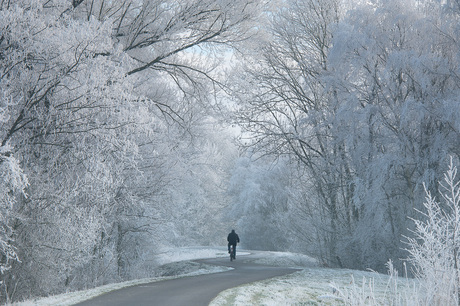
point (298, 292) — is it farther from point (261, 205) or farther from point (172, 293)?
point (261, 205)

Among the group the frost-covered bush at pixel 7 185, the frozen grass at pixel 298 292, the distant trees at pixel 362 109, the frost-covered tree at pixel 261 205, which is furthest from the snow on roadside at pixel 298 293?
the frost-covered tree at pixel 261 205

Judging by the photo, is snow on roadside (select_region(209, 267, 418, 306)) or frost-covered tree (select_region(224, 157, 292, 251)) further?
frost-covered tree (select_region(224, 157, 292, 251))

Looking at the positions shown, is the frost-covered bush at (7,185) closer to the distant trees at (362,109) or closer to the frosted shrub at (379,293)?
the frosted shrub at (379,293)

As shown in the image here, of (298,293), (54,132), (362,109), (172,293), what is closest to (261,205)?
(362,109)

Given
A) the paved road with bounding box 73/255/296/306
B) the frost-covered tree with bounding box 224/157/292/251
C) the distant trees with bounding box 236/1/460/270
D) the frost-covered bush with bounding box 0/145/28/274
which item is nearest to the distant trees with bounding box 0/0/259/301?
the frost-covered bush with bounding box 0/145/28/274

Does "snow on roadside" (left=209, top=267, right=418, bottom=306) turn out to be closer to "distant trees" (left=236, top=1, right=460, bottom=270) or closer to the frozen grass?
the frozen grass

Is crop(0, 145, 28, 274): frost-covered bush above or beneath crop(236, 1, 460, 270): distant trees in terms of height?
beneath

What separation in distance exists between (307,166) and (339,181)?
2.61m

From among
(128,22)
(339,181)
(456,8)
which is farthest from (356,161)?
(128,22)

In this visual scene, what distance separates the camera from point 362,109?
58.6 feet

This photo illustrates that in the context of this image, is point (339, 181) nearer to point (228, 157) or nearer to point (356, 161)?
point (356, 161)

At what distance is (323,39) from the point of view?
2188 cm

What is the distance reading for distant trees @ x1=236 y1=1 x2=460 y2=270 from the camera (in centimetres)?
1659

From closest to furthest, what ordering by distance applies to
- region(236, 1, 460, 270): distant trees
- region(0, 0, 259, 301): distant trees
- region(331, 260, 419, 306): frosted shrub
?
region(331, 260, 419, 306): frosted shrub
region(0, 0, 259, 301): distant trees
region(236, 1, 460, 270): distant trees
